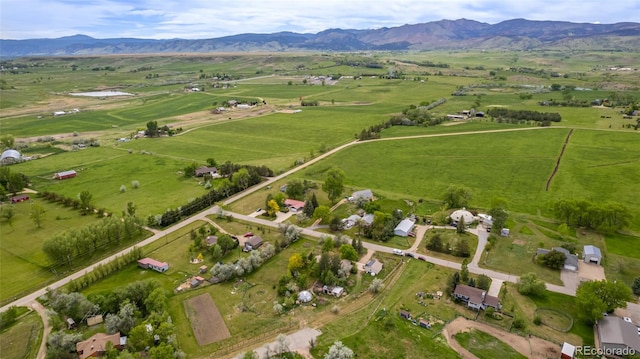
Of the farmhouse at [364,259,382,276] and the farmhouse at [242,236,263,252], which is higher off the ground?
the farmhouse at [242,236,263,252]

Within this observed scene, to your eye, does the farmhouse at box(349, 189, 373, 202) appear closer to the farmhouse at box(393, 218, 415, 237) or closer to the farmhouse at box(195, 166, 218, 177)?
the farmhouse at box(393, 218, 415, 237)

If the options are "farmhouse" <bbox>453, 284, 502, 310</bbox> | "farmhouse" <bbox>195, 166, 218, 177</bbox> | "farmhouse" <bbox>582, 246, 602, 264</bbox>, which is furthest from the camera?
"farmhouse" <bbox>195, 166, 218, 177</bbox>

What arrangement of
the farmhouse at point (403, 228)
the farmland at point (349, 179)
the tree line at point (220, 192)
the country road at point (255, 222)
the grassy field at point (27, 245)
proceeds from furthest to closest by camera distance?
the tree line at point (220, 192) → the farmhouse at point (403, 228) → the grassy field at point (27, 245) → the country road at point (255, 222) → the farmland at point (349, 179)

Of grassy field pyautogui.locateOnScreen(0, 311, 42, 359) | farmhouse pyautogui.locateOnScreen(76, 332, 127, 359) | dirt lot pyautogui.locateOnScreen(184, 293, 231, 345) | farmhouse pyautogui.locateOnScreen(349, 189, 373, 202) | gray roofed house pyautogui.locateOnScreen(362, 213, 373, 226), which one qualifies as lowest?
dirt lot pyautogui.locateOnScreen(184, 293, 231, 345)

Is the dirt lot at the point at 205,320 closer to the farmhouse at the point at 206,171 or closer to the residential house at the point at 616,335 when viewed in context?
the residential house at the point at 616,335

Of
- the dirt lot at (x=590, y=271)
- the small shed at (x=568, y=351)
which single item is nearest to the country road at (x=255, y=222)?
the dirt lot at (x=590, y=271)

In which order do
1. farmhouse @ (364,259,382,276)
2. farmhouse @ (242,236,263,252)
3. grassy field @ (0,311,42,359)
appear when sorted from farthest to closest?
farmhouse @ (242,236,263,252), farmhouse @ (364,259,382,276), grassy field @ (0,311,42,359)

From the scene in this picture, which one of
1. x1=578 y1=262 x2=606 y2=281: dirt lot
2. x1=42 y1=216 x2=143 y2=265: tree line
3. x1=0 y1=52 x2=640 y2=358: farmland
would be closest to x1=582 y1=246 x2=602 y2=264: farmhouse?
x1=578 y1=262 x2=606 y2=281: dirt lot

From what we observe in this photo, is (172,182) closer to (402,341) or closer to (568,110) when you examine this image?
(402,341)

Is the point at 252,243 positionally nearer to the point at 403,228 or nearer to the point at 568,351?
the point at 403,228
